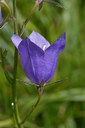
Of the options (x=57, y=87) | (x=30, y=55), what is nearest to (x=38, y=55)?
(x=30, y=55)

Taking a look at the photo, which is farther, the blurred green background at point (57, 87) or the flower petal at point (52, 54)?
the blurred green background at point (57, 87)

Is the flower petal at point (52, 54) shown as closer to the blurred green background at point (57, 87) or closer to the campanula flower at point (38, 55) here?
the campanula flower at point (38, 55)

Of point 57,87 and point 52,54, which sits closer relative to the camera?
point 52,54

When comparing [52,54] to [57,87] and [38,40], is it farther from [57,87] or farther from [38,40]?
[57,87]

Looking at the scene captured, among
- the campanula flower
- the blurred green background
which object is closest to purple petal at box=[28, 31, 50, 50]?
the campanula flower

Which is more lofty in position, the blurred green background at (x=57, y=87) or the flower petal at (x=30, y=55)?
the flower petal at (x=30, y=55)

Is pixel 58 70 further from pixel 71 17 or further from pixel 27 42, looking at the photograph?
pixel 27 42

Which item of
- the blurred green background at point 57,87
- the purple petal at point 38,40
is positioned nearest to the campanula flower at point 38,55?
the purple petal at point 38,40
